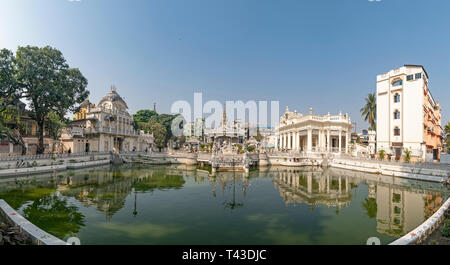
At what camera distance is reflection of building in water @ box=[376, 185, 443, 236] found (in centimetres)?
930

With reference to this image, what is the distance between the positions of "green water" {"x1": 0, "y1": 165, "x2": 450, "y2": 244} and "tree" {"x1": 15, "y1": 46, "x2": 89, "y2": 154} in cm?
832

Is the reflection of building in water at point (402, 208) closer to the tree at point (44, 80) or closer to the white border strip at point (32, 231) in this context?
the white border strip at point (32, 231)

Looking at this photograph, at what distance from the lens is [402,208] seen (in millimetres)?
12070

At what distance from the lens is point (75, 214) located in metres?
10.1

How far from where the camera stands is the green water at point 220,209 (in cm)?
806

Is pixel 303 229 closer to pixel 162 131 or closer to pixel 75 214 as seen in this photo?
pixel 75 214

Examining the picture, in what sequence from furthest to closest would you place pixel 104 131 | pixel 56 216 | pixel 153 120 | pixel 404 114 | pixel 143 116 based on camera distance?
pixel 143 116 < pixel 153 120 < pixel 104 131 < pixel 404 114 < pixel 56 216

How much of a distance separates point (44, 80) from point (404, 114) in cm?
4347

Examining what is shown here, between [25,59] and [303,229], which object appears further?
[25,59]

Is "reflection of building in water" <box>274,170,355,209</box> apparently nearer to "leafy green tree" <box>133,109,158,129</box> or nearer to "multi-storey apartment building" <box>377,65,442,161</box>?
"multi-storey apartment building" <box>377,65,442,161</box>

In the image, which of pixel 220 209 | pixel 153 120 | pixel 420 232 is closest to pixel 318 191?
pixel 220 209

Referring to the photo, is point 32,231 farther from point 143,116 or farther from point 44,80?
point 143,116
